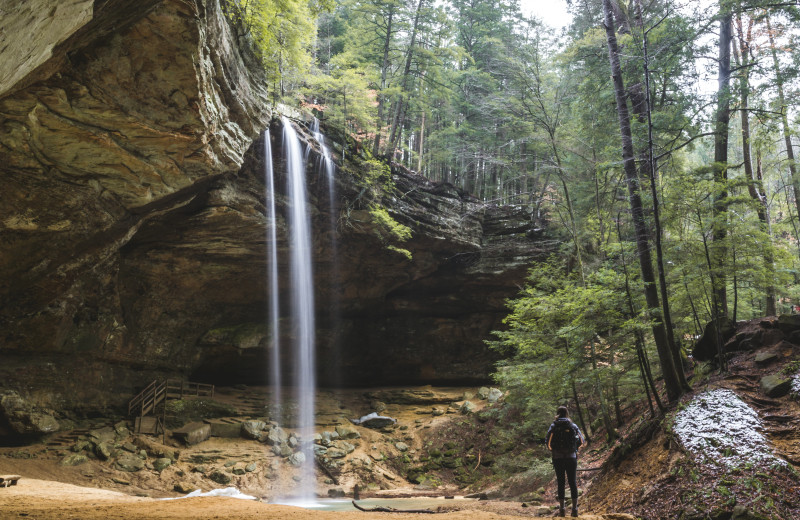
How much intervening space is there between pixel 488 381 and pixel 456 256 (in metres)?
6.13

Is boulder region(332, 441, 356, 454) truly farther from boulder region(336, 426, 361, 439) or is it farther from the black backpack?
the black backpack

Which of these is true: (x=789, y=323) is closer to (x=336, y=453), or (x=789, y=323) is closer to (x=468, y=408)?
(x=468, y=408)

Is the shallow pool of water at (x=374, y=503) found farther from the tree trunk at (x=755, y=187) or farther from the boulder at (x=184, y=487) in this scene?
the tree trunk at (x=755, y=187)

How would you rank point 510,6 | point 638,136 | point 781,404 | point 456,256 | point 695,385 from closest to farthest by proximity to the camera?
point 781,404
point 695,385
point 638,136
point 456,256
point 510,6

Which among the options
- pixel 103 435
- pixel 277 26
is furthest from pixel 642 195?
pixel 103 435

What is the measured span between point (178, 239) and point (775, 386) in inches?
563

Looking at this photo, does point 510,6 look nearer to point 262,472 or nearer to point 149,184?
point 149,184

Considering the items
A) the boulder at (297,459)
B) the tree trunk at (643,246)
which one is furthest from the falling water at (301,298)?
the tree trunk at (643,246)

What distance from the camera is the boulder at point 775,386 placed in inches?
232

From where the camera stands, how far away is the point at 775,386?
5980 mm

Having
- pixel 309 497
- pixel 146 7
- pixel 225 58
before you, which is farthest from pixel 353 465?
pixel 146 7

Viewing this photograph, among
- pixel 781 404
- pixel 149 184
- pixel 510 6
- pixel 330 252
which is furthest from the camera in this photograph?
pixel 510 6

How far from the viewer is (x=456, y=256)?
60.1 feet

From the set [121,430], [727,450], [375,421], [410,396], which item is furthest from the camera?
[410,396]
